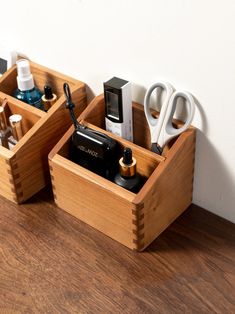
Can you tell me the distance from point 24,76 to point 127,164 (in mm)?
241

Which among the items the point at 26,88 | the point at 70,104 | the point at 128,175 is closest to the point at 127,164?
the point at 128,175

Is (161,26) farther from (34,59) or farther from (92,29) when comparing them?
(34,59)

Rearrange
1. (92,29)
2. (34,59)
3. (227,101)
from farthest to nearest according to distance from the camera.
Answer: (34,59) < (92,29) < (227,101)

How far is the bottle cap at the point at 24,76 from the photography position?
0.91m

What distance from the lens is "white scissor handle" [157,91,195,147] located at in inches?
30.5

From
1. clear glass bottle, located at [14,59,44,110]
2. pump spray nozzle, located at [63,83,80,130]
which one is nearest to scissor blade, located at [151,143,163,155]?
pump spray nozzle, located at [63,83,80,130]

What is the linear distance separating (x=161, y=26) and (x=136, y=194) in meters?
0.22

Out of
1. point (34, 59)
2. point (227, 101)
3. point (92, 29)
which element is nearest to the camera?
point (227, 101)

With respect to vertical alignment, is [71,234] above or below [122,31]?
below

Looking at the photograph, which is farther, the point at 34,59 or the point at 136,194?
the point at 34,59

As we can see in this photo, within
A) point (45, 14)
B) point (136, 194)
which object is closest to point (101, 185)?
point (136, 194)

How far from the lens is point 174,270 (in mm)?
788

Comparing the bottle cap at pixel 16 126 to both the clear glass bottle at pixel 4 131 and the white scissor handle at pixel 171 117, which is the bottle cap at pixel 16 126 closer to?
the clear glass bottle at pixel 4 131

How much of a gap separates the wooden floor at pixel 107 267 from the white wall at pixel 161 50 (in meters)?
0.07
